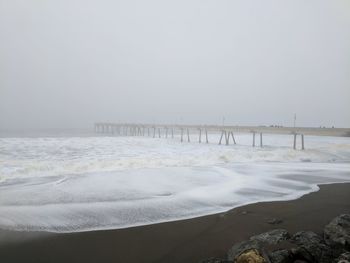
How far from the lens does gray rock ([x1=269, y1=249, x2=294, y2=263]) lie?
3.97 m

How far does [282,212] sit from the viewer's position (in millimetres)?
6965

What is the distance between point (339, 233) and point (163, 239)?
9.96ft

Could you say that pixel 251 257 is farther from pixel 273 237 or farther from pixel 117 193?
pixel 117 193

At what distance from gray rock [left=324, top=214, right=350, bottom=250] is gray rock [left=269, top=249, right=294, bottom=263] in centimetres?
102

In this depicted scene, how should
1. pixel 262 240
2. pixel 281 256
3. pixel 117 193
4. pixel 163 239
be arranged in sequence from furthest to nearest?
1. pixel 117 193
2. pixel 163 239
3. pixel 262 240
4. pixel 281 256

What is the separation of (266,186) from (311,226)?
457cm

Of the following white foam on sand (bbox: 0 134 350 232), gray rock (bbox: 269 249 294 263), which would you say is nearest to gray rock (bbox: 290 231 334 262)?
gray rock (bbox: 269 249 294 263)

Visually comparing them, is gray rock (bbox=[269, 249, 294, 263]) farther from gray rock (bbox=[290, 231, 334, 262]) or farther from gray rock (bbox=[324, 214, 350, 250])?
gray rock (bbox=[324, 214, 350, 250])

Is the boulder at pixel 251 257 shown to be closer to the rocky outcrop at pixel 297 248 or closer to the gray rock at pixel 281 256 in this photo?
the rocky outcrop at pixel 297 248

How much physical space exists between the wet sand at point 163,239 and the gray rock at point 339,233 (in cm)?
44

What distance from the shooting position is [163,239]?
5.27m

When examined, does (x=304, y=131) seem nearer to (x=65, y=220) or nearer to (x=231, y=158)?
(x=231, y=158)

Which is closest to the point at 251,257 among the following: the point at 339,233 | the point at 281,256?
the point at 281,256

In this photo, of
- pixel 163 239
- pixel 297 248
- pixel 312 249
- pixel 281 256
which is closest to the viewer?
pixel 281 256
